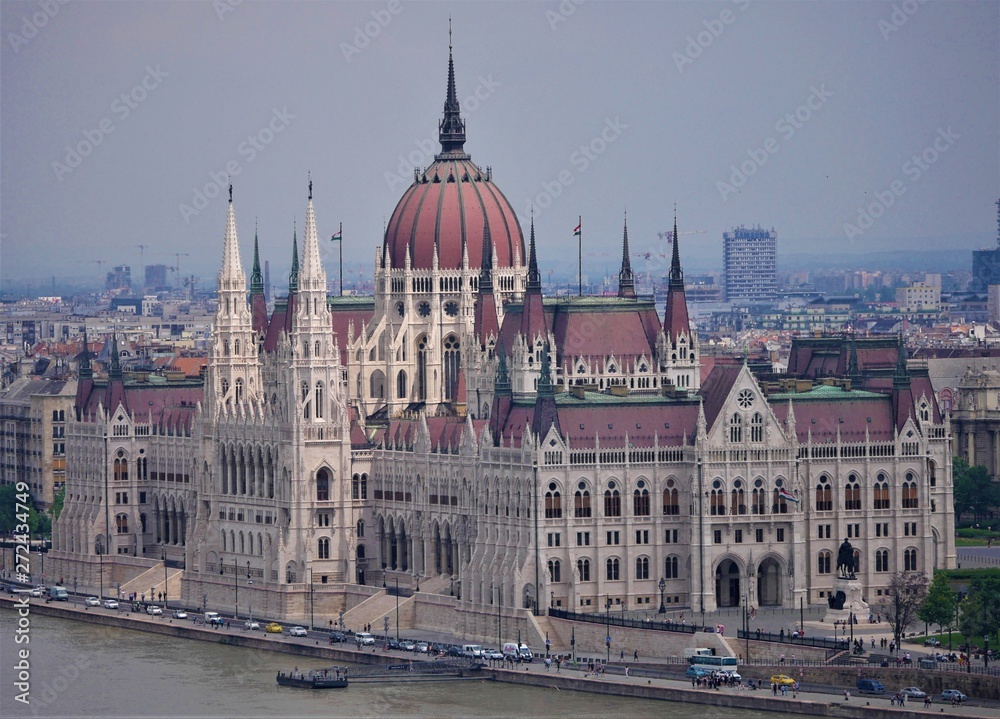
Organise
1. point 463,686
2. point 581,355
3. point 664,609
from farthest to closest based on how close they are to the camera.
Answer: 1. point 581,355
2. point 664,609
3. point 463,686

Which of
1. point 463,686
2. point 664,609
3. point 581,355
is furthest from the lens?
point 581,355

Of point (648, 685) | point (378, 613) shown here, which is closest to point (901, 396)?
point (378, 613)

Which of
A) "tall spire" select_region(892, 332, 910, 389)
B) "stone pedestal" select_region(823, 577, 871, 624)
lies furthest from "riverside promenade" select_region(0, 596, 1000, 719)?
"tall spire" select_region(892, 332, 910, 389)

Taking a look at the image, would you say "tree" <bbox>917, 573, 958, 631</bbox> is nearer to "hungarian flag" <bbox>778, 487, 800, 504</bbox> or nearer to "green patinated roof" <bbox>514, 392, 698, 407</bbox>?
"hungarian flag" <bbox>778, 487, 800, 504</bbox>

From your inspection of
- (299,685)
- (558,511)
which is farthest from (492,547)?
(299,685)

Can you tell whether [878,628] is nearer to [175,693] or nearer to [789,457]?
[789,457]
